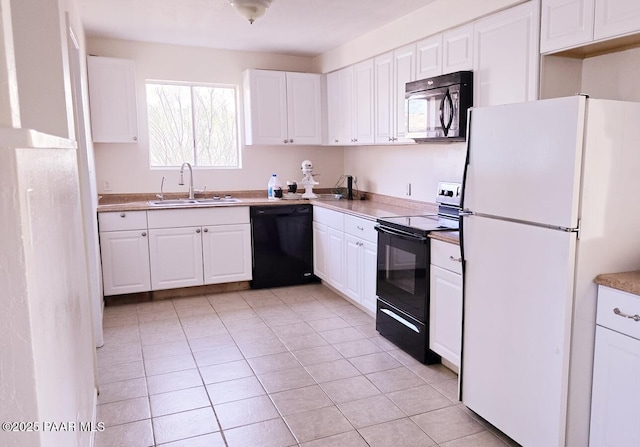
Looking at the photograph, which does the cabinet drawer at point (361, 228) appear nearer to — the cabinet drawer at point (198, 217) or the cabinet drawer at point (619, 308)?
the cabinet drawer at point (198, 217)

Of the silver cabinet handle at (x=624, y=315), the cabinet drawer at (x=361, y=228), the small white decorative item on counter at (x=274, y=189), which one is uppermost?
the small white decorative item on counter at (x=274, y=189)

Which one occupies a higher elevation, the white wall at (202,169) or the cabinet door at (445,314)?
the white wall at (202,169)

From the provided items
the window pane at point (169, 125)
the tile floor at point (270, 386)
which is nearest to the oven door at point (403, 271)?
the tile floor at point (270, 386)

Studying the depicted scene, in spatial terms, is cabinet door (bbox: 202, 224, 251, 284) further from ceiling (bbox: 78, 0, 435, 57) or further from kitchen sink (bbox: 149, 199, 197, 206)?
ceiling (bbox: 78, 0, 435, 57)

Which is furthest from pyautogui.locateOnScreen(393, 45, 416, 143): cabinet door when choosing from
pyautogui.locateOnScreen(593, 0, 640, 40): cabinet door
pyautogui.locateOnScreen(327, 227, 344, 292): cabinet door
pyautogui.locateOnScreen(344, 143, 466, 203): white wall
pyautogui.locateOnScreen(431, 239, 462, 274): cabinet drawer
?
pyautogui.locateOnScreen(593, 0, 640, 40): cabinet door

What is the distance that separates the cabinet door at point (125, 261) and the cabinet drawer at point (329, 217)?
170 cm

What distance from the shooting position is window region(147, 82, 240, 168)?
16.6 feet

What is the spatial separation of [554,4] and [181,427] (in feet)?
Answer: 9.76

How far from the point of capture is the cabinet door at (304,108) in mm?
5227

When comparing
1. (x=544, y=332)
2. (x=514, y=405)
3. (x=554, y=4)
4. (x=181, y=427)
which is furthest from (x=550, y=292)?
(x=181, y=427)

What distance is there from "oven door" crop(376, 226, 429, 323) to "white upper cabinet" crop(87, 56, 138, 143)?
2.68 meters

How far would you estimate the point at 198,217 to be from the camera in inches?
186

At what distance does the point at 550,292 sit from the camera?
6.61 feet

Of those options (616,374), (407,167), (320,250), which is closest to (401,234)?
(407,167)
